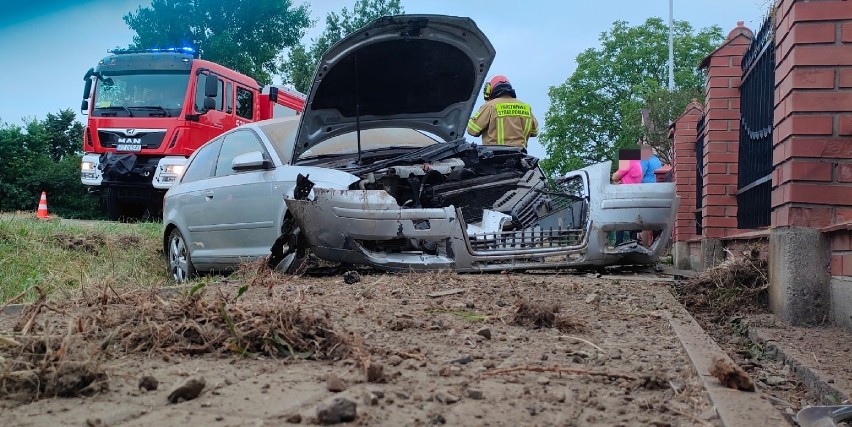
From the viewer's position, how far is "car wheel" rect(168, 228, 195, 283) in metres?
8.06

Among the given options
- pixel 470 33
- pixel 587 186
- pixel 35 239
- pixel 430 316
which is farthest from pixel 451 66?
pixel 35 239

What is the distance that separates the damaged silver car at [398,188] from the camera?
6113 millimetres

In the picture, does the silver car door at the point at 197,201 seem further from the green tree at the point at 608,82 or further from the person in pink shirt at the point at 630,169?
the green tree at the point at 608,82

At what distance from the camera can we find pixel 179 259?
827 centimetres

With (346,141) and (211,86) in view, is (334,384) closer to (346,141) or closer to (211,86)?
(346,141)

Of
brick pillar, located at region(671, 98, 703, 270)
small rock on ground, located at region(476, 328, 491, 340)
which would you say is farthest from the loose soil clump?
brick pillar, located at region(671, 98, 703, 270)

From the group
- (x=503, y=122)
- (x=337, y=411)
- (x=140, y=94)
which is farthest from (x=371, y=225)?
(x=140, y=94)

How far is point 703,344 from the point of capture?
3.23 m

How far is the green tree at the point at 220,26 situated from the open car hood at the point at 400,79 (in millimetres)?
31386

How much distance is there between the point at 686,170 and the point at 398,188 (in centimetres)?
563

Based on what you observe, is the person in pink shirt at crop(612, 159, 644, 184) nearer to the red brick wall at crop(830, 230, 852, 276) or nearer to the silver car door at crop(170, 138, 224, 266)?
Result: the silver car door at crop(170, 138, 224, 266)

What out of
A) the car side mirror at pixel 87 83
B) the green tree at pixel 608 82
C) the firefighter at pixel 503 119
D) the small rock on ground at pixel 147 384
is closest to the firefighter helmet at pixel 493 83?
the firefighter at pixel 503 119

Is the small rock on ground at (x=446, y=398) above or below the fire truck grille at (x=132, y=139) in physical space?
below

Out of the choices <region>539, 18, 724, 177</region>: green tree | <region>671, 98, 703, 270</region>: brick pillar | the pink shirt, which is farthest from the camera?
<region>539, 18, 724, 177</region>: green tree
